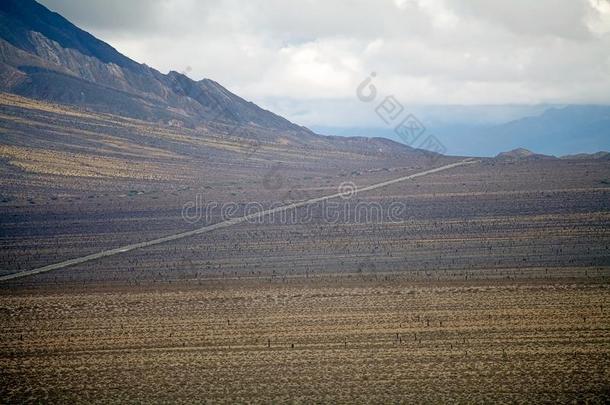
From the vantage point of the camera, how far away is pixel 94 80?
5645 inches

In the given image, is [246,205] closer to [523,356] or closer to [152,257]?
[152,257]

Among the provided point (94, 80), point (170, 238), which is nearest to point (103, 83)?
point (94, 80)

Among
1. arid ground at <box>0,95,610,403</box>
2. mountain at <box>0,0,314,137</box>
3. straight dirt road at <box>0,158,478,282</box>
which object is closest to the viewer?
arid ground at <box>0,95,610,403</box>

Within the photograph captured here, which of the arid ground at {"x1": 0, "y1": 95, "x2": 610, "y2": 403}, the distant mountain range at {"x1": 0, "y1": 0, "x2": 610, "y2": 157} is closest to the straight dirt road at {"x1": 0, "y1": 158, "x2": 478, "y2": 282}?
the arid ground at {"x1": 0, "y1": 95, "x2": 610, "y2": 403}

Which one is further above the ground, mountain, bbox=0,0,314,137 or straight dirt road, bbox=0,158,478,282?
mountain, bbox=0,0,314,137

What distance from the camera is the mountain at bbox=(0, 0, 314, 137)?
388ft

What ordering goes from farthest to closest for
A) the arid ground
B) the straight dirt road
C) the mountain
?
the mountain < the straight dirt road < the arid ground

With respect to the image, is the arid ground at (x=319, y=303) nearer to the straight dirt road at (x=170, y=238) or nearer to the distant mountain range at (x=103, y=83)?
the straight dirt road at (x=170, y=238)

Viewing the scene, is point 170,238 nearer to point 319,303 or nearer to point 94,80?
point 319,303

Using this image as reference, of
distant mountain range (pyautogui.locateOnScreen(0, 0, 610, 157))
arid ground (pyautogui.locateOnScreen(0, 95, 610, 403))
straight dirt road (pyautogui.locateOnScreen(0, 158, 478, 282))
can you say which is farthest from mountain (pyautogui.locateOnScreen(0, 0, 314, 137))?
straight dirt road (pyautogui.locateOnScreen(0, 158, 478, 282))

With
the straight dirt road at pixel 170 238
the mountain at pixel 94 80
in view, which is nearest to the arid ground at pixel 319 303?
the straight dirt road at pixel 170 238

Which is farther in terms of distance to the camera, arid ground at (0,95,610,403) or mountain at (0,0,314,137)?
mountain at (0,0,314,137)

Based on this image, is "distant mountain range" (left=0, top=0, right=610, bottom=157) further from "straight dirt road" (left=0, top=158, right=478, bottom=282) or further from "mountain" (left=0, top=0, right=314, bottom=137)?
"straight dirt road" (left=0, top=158, right=478, bottom=282)

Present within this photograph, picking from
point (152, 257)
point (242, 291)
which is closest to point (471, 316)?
point (242, 291)
